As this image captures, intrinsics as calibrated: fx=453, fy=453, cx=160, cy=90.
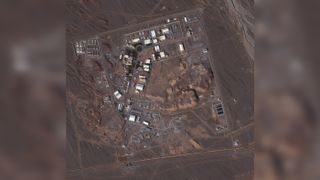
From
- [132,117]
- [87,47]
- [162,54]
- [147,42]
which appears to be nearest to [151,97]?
[132,117]

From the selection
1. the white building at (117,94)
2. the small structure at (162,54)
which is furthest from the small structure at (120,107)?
the small structure at (162,54)

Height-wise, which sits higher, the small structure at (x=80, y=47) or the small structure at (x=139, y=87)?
the small structure at (x=80, y=47)

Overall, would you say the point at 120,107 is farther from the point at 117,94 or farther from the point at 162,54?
the point at 162,54

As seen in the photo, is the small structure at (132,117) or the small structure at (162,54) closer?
the small structure at (162,54)

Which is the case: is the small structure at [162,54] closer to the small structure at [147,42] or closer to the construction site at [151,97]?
the construction site at [151,97]

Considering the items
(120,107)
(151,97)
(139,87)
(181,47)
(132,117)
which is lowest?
(132,117)

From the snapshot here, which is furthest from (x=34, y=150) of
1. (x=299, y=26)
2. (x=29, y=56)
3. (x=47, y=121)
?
(x=299, y=26)

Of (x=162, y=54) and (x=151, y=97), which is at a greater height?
(x=162, y=54)

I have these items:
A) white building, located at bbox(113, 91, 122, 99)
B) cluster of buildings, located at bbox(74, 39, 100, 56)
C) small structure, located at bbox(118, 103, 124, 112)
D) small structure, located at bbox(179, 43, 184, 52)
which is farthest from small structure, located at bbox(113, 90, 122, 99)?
small structure, located at bbox(179, 43, 184, 52)

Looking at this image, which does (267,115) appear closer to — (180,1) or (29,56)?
(180,1)

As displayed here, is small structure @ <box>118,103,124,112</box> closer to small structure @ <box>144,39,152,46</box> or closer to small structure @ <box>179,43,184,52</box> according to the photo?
small structure @ <box>144,39,152,46</box>

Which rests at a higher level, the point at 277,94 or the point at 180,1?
the point at 180,1
